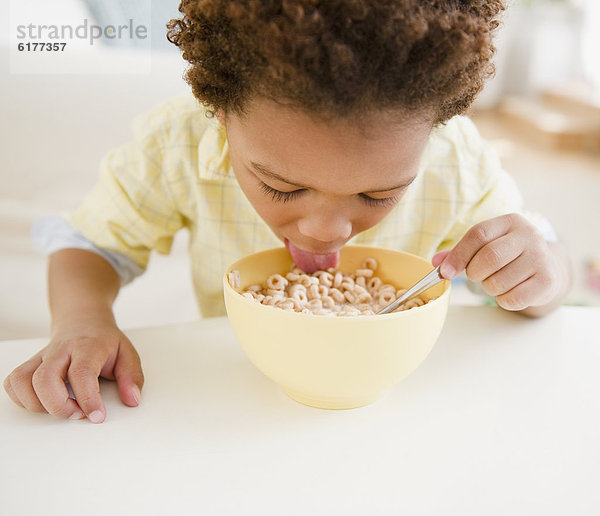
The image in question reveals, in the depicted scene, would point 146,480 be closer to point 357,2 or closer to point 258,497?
point 258,497

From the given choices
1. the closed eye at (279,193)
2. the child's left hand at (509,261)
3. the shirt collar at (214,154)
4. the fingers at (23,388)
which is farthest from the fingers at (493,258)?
the fingers at (23,388)

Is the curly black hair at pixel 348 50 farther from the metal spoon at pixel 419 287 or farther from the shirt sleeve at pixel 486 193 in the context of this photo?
the shirt sleeve at pixel 486 193

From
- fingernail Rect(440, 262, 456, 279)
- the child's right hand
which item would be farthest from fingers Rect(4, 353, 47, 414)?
fingernail Rect(440, 262, 456, 279)

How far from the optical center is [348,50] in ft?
1.71

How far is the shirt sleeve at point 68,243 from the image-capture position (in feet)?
3.22

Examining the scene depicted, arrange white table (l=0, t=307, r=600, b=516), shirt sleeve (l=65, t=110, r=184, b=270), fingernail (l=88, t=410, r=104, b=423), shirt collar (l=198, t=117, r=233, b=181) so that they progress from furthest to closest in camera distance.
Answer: shirt sleeve (l=65, t=110, r=184, b=270)
shirt collar (l=198, t=117, r=233, b=181)
fingernail (l=88, t=410, r=104, b=423)
white table (l=0, t=307, r=600, b=516)

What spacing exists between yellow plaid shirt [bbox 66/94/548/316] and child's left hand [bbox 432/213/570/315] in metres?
0.24

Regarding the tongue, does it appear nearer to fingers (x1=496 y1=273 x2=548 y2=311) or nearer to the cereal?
the cereal

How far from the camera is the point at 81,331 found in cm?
75

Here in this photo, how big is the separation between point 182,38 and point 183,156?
333mm

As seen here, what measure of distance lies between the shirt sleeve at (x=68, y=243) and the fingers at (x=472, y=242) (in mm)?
552

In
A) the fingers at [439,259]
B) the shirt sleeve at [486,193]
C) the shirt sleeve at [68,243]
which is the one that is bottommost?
the shirt sleeve at [68,243]

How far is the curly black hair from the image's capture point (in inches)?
20.6

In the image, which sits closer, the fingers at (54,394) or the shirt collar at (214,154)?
the fingers at (54,394)
